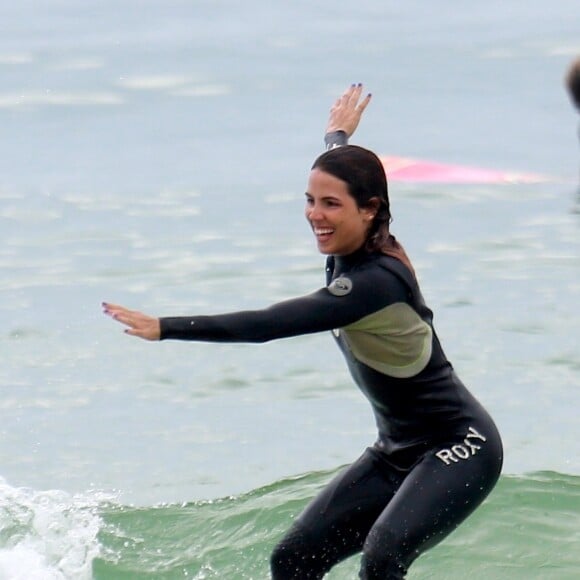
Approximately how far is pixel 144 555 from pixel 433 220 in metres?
5.11

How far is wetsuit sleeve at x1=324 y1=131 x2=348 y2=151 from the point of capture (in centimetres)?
572

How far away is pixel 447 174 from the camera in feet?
40.3

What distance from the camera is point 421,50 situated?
1605 centimetres

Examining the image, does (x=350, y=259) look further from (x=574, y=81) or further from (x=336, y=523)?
(x=574, y=81)

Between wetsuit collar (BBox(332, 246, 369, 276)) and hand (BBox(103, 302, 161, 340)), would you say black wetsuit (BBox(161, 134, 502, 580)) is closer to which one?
wetsuit collar (BBox(332, 246, 369, 276))

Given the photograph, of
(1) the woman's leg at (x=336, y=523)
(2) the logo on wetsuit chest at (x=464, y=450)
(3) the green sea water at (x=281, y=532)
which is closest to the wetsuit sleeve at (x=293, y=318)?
(2) the logo on wetsuit chest at (x=464, y=450)

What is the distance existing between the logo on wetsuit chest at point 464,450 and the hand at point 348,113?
4.02 ft

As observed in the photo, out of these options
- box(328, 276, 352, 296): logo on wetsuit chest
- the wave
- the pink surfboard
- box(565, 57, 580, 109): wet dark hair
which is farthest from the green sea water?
the pink surfboard

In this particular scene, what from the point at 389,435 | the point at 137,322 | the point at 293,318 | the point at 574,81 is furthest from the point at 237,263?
the point at 137,322

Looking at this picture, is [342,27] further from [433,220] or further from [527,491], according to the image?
[527,491]

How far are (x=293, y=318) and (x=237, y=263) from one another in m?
5.75

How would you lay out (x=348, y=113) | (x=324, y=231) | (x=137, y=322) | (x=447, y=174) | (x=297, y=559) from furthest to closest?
(x=447, y=174) < (x=348, y=113) < (x=297, y=559) < (x=324, y=231) < (x=137, y=322)

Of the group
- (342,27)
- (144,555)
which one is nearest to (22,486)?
(144,555)

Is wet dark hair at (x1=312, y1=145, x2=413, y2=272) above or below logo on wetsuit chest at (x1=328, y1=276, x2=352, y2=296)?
above
